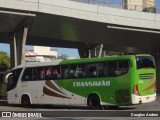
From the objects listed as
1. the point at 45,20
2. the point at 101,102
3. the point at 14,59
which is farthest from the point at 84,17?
the point at 101,102

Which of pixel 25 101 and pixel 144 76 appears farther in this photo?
pixel 25 101

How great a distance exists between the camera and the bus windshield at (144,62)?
2078cm

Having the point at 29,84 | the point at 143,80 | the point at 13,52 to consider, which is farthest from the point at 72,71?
the point at 13,52

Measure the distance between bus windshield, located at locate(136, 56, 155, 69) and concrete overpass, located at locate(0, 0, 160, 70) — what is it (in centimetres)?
1269

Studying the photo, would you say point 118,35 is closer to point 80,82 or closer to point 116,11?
point 116,11

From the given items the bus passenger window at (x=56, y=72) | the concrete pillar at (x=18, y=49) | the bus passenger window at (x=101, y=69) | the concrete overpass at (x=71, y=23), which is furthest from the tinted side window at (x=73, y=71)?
the concrete pillar at (x=18, y=49)

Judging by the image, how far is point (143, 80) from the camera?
21078 millimetres

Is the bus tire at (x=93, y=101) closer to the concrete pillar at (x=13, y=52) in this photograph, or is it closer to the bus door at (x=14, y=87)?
the bus door at (x=14, y=87)

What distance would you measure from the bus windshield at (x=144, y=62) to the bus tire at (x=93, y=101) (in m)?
2.87

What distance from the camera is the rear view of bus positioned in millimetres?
20641

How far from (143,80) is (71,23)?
17042 millimetres

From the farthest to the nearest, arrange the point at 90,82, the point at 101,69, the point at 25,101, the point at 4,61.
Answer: the point at 4,61, the point at 25,101, the point at 90,82, the point at 101,69

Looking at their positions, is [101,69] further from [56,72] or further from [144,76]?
[56,72]

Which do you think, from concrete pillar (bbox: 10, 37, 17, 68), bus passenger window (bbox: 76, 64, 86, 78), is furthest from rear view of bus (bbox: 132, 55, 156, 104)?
concrete pillar (bbox: 10, 37, 17, 68)
